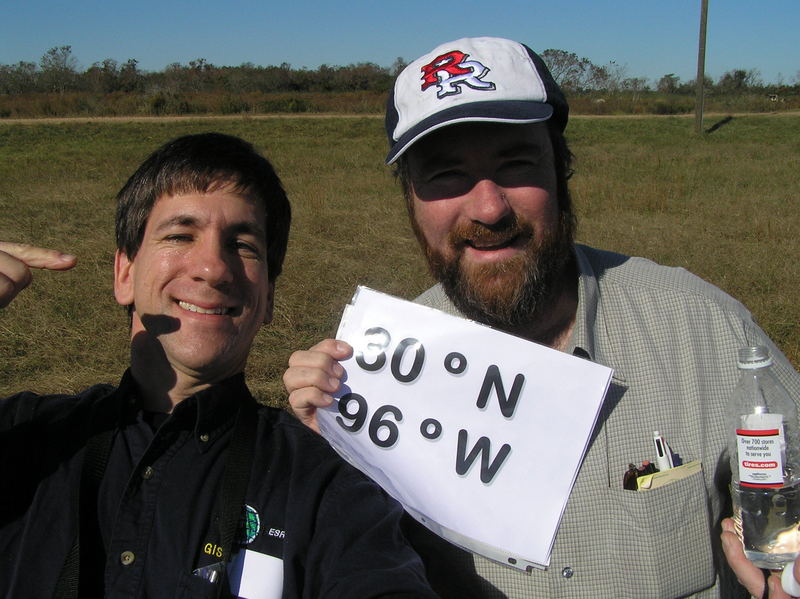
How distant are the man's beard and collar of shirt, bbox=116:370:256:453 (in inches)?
28.5

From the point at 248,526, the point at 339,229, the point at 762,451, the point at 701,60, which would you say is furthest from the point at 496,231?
the point at 701,60

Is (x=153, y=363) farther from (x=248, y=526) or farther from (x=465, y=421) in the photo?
(x=465, y=421)

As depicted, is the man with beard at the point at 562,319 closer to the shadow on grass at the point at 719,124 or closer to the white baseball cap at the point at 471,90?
the white baseball cap at the point at 471,90

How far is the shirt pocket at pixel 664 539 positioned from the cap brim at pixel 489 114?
1.07 meters

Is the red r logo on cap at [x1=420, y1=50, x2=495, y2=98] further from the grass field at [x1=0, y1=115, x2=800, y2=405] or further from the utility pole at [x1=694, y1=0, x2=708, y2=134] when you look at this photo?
the utility pole at [x1=694, y1=0, x2=708, y2=134]

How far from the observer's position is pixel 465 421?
2.01 meters

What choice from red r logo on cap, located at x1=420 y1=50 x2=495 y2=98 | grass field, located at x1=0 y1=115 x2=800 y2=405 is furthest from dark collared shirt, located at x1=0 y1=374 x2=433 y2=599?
grass field, located at x1=0 y1=115 x2=800 y2=405

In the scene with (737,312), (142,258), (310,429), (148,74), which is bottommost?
(310,429)

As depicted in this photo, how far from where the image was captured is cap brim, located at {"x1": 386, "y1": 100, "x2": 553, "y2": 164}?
2072 millimetres

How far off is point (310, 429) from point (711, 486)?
1135 millimetres

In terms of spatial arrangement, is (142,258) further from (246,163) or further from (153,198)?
(246,163)

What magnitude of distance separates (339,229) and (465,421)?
29.8 ft

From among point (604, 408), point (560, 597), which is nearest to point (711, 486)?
point (604, 408)

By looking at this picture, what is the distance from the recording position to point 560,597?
1983mm
